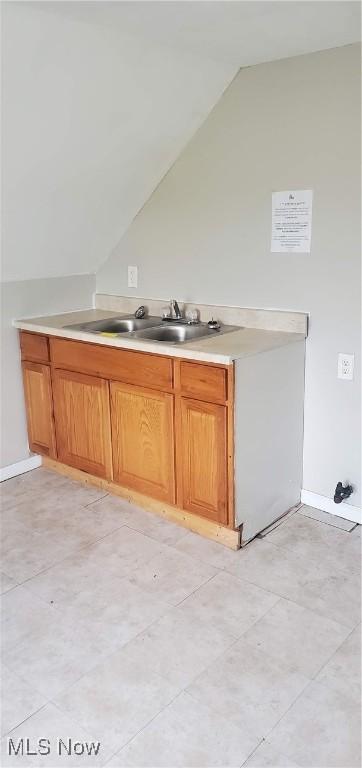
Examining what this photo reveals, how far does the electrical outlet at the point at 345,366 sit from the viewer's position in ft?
8.66

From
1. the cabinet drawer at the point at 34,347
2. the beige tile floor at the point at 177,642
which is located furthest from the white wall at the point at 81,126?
the beige tile floor at the point at 177,642

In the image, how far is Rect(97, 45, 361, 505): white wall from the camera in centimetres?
252

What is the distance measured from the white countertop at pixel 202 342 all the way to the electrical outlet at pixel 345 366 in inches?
7.8

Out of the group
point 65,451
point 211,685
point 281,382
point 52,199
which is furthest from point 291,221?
point 211,685

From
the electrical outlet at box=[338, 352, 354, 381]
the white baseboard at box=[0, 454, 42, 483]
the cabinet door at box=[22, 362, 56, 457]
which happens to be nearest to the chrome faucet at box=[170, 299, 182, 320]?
the cabinet door at box=[22, 362, 56, 457]

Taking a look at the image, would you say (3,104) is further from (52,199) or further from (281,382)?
(281,382)

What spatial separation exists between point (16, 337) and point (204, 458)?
136 cm

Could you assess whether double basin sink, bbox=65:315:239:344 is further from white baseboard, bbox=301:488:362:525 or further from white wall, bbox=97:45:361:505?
white baseboard, bbox=301:488:362:525

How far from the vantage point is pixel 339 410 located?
273cm

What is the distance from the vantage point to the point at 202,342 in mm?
2652

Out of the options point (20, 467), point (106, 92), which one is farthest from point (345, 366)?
point (20, 467)

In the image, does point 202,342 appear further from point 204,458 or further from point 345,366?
point 345,366

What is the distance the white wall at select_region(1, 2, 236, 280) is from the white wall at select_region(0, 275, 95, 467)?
0.26 ft

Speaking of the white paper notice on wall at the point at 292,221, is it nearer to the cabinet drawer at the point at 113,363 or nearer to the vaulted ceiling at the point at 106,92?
the vaulted ceiling at the point at 106,92
